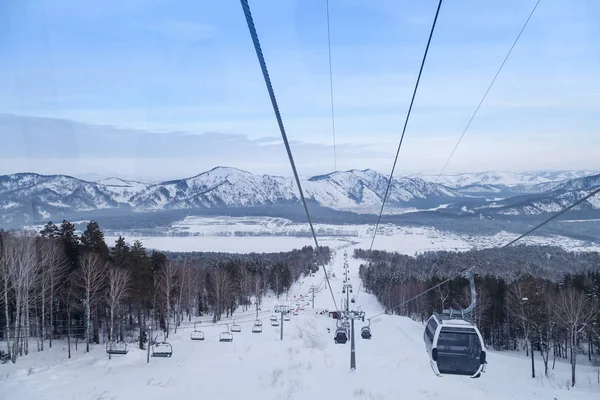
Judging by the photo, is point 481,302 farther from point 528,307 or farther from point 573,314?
point 573,314

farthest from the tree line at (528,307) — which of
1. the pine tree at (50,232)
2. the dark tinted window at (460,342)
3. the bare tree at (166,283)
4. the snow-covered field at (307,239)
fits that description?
the snow-covered field at (307,239)

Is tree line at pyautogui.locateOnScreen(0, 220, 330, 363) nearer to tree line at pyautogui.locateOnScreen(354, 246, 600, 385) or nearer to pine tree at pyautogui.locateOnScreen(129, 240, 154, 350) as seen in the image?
pine tree at pyautogui.locateOnScreen(129, 240, 154, 350)

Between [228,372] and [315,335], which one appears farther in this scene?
[315,335]

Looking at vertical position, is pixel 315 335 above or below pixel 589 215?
below

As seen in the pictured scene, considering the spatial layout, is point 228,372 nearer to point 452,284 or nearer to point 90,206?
point 452,284

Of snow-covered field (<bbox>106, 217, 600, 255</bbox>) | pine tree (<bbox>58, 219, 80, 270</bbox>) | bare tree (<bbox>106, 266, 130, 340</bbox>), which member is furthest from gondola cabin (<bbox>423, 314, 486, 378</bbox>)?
snow-covered field (<bbox>106, 217, 600, 255</bbox>)

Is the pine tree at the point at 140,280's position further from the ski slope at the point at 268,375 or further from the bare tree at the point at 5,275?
the bare tree at the point at 5,275

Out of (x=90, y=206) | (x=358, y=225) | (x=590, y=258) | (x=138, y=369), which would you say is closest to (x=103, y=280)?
(x=138, y=369)
